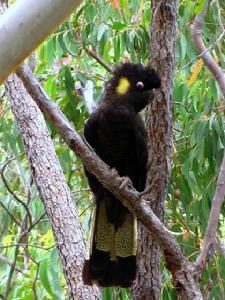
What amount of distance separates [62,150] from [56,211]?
27.9 inches

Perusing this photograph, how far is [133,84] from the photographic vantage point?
8.44ft

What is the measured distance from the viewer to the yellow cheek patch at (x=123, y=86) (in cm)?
260

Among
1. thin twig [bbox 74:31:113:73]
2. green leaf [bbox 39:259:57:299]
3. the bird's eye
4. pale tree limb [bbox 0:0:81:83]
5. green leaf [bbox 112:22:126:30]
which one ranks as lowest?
pale tree limb [bbox 0:0:81:83]

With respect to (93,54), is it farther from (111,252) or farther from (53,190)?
(111,252)

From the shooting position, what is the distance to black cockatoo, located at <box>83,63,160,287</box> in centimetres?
249

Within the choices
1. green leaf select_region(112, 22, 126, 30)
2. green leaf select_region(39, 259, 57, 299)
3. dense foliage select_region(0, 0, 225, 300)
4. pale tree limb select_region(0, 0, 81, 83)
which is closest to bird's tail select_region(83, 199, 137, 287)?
dense foliage select_region(0, 0, 225, 300)

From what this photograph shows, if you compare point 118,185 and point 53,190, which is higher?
point 53,190

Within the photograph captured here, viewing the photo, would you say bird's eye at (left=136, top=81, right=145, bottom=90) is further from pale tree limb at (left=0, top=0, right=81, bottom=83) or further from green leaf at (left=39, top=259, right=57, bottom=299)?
pale tree limb at (left=0, top=0, right=81, bottom=83)

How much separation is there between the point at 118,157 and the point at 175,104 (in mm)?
612

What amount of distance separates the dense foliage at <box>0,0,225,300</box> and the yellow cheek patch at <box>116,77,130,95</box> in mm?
279

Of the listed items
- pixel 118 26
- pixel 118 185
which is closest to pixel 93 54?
pixel 118 26

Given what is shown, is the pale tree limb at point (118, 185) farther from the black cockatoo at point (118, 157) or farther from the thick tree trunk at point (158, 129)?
the black cockatoo at point (118, 157)

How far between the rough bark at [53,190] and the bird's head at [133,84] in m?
0.40

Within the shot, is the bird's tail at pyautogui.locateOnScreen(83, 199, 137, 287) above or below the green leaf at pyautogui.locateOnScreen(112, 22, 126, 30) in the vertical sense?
below
